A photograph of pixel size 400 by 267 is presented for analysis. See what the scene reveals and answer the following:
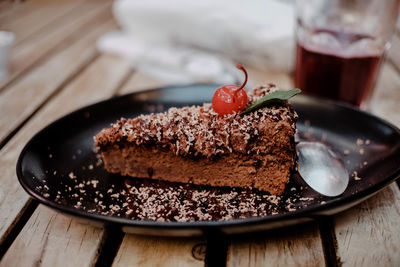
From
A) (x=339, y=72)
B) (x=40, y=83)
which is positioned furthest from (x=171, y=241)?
(x=40, y=83)

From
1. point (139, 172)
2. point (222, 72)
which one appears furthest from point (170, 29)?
point (139, 172)

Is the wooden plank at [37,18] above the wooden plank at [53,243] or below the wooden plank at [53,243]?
below

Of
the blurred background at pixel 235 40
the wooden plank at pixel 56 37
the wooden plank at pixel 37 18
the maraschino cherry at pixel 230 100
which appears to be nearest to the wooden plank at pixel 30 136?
the blurred background at pixel 235 40

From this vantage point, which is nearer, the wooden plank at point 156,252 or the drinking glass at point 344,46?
the wooden plank at point 156,252

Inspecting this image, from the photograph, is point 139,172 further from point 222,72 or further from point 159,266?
point 222,72

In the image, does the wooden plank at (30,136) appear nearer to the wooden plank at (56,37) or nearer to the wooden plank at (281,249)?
the wooden plank at (56,37)

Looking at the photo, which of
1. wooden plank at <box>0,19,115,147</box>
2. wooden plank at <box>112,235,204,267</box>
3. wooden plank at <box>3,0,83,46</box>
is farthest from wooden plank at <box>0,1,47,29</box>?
wooden plank at <box>112,235,204,267</box>

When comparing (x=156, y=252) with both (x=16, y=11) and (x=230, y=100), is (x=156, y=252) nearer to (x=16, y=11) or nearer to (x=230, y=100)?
(x=230, y=100)
